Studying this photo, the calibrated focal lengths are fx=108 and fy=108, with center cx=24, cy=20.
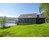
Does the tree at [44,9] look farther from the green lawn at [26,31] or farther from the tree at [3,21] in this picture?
the tree at [3,21]

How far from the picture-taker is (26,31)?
1433 mm

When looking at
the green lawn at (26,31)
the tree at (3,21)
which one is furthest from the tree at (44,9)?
the tree at (3,21)

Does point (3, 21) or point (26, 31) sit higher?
point (3, 21)

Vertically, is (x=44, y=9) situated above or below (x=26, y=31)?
above

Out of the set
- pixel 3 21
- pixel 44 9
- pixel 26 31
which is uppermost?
pixel 44 9

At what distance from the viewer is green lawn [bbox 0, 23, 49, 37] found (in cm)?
143

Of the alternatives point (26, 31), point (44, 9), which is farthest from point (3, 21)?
point (44, 9)

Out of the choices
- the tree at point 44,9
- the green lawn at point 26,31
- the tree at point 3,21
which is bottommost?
the green lawn at point 26,31

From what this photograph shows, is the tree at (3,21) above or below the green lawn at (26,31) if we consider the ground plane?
above

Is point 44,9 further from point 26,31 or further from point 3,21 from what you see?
point 3,21

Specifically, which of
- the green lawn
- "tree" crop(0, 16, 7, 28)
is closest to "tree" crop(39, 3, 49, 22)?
the green lawn

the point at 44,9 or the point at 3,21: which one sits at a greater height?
the point at 44,9

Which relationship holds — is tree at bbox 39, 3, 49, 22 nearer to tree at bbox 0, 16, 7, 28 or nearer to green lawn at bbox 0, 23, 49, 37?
green lawn at bbox 0, 23, 49, 37

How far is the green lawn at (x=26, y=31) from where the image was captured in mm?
1429
